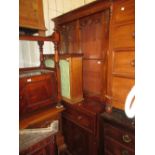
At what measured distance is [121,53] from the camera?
1.17 meters

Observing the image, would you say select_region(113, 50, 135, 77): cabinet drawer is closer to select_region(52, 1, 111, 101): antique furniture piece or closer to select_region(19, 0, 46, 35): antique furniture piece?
select_region(52, 1, 111, 101): antique furniture piece

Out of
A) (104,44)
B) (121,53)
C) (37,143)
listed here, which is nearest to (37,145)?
(37,143)

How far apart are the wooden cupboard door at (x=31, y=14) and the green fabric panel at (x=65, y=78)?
56cm

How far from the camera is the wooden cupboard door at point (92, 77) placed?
5.36 feet

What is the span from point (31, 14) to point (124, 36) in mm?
1166

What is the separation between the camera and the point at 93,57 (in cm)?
168

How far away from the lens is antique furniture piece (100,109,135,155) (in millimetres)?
1138

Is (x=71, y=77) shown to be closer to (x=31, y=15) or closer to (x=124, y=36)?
(x=124, y=36)

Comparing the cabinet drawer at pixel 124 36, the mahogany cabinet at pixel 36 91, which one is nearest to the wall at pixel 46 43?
the mahogany cabinet at pixel 36 91

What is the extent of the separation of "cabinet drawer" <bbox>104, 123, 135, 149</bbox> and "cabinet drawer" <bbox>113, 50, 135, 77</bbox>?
475 millimetres

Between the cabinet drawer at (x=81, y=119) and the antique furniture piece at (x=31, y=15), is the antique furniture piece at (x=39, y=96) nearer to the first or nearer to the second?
the cabinet drawer at (x=81, y=119)
